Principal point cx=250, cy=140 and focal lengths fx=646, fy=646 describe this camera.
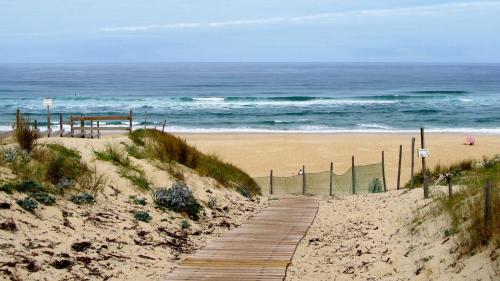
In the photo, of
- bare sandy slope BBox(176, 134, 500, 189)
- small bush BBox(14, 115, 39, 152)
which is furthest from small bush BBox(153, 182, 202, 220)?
bare sandy slope BBox(176, 134, 500, 189)

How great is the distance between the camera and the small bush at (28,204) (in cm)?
999

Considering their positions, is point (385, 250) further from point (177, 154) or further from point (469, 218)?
point (177, 154)

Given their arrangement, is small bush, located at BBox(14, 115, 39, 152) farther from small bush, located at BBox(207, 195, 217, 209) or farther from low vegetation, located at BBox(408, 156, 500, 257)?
low vegetation, located at BBox(408, 156, 500, 257)

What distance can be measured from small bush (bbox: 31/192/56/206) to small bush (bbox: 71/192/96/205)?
0.57 metres

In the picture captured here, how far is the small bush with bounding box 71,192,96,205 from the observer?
446 inches

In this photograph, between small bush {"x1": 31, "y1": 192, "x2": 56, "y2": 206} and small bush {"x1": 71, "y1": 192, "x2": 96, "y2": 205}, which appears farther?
small bush {"x1": 71, "y1": 192, "x2": 96, "y2": 205}

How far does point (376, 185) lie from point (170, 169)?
24.2 feet

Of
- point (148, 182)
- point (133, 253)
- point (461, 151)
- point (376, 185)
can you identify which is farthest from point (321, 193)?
point (461, 151)

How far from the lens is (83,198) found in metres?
11.5

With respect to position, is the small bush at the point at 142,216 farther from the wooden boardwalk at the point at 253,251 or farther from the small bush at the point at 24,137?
the small bush at the point at 24,137

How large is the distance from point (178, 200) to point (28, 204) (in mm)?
3810

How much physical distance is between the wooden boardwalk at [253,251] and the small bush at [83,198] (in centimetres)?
229

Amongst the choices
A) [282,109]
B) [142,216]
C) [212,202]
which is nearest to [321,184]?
[212,202]

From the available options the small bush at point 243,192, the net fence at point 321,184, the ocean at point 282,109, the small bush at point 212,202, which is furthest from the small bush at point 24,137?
the ocean at point 282,109
